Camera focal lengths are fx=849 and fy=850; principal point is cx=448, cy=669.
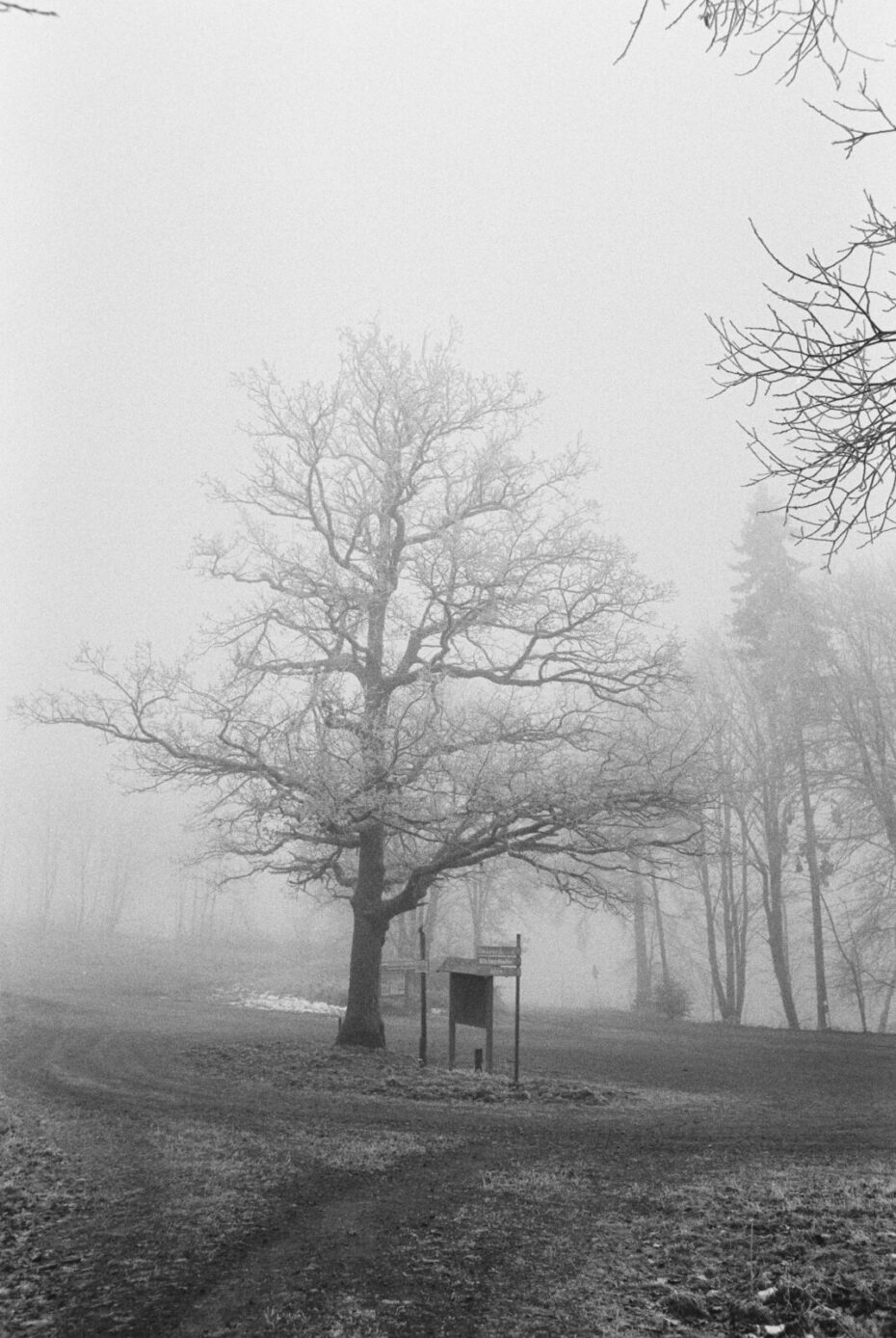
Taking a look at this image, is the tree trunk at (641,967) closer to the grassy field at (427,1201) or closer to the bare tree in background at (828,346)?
the grassy field at (427,1201)

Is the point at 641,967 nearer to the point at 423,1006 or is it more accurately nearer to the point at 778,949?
the point at 778,949

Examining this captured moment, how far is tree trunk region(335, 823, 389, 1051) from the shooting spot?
53.7ft

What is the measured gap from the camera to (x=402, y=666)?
1711cm

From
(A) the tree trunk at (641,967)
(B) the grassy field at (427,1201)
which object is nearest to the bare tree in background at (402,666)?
(B) the grassy field at (427,1201)

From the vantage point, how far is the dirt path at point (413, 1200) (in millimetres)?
4430

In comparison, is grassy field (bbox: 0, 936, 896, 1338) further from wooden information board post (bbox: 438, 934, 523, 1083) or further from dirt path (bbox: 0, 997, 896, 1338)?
wooden information board post (bbox: 438, 934, 523, 1083)

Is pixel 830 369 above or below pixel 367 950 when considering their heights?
above

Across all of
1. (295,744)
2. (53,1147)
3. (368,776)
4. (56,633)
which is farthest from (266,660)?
(56,633)

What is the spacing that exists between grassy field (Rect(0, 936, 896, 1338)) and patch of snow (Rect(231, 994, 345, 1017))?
1298 centimetres

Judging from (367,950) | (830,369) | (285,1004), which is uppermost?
(830,369)

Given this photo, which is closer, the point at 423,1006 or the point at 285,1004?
the point at 423,1006

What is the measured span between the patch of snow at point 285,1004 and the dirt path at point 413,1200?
44.3 ft

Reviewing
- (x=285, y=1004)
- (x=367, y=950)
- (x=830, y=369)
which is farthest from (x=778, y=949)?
(x=830, y=369)

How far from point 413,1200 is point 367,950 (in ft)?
34.4
